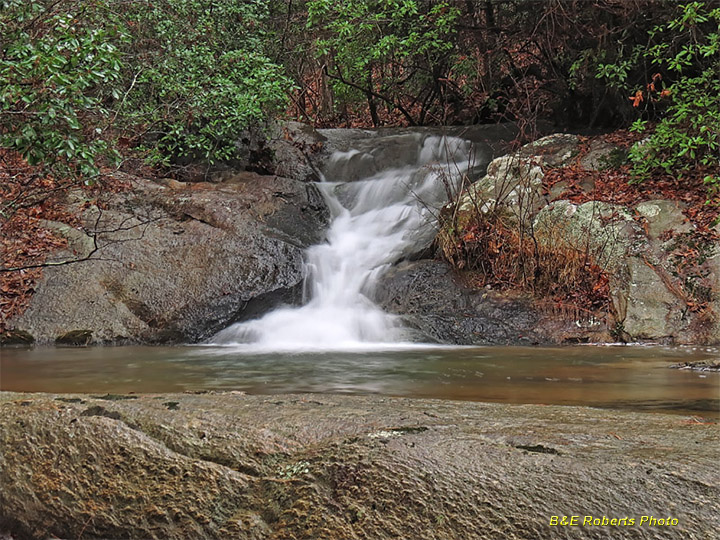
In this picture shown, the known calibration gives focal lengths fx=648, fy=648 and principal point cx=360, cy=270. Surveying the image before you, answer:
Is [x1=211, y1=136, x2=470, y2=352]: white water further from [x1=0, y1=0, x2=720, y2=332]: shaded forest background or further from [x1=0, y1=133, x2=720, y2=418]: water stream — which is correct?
[x1=0, y1=0, x2=720, y2=332]: shaded forest background

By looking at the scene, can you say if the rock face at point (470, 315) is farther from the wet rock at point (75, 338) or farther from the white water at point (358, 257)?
the wet rock at point (75, 338)

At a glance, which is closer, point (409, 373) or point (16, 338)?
point (409, 373)

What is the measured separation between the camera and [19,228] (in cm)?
829

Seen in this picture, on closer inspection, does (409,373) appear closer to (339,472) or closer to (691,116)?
(339,472)

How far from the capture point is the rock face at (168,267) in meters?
7.45

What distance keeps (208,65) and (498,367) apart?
22.7ft

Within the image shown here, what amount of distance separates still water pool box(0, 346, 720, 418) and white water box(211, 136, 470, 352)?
690mm

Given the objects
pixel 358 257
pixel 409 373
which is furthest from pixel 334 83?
pixel 409 373

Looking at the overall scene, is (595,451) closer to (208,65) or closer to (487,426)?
(487,426)

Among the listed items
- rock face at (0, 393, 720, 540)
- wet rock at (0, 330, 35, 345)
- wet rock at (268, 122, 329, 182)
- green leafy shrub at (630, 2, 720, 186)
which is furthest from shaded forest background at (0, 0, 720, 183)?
rock face at (0, 393, 720, 540)

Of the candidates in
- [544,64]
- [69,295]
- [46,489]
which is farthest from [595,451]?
[544,64]

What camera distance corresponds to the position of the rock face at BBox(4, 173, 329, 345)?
745 cm

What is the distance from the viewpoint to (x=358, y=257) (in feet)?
29.6

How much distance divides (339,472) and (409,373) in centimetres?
301
